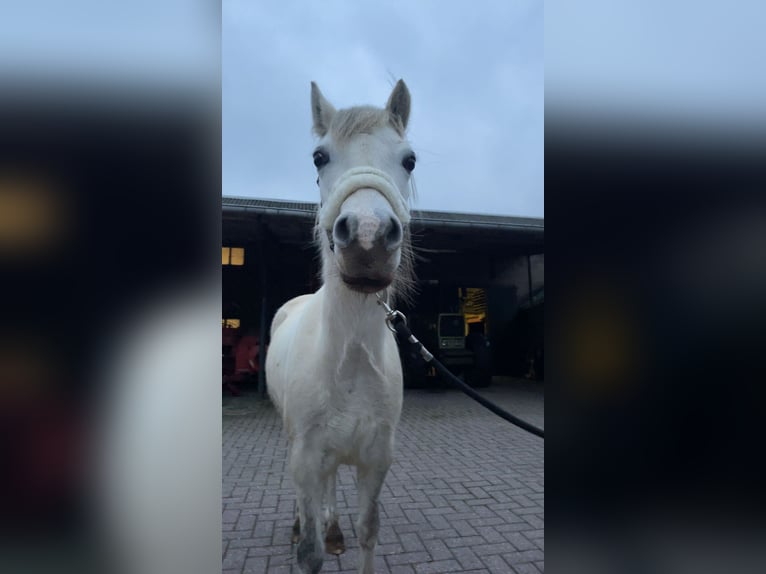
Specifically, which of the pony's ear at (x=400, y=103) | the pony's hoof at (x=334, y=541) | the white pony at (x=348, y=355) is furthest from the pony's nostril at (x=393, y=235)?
the pony's hoof at (x=334, y=541)

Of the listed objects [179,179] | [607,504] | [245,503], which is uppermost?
[179,179]

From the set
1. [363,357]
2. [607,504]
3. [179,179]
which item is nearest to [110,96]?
[179,179]

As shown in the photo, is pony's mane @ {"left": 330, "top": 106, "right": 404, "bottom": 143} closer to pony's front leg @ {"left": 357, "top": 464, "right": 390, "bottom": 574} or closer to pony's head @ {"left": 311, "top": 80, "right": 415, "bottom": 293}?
pony's head @ {"left": 311, "top": 80, "right": 415, "bottom": 293}

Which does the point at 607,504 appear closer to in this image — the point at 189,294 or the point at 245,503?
the point at 189,294

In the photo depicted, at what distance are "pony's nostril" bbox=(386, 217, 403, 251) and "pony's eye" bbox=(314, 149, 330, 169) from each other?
605 millimetres

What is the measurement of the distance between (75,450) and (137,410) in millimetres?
105

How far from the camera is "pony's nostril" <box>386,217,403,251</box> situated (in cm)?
148

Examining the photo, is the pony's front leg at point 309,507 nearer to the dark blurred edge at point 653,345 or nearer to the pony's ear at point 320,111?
the dark blurred edge at point 653,345

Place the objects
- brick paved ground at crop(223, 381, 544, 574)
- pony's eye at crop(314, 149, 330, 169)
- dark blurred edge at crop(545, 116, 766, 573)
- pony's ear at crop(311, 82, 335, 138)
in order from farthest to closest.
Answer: brick paved ground at crop(223, 381, 544, 574) → pony's ear at crop(311, 82, 335, 138) → pony's eye at crop(314, 149, 330, 169) → dark blurred edge at crop(545, 116, 766, 573)

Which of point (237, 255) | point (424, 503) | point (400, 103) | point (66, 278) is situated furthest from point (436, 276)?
point (66, 278)

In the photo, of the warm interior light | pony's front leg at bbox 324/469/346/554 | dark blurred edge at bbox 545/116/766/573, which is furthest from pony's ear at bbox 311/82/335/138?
the warm interior light

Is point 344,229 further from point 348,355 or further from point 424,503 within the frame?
point 424,503

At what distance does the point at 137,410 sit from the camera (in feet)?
2.37

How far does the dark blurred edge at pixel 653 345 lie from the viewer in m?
0.87
